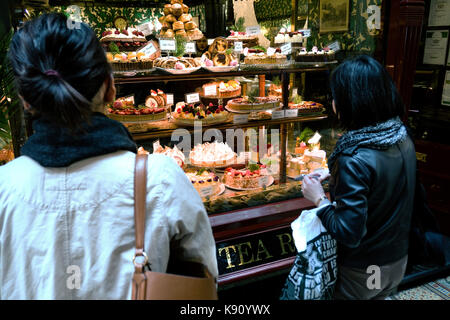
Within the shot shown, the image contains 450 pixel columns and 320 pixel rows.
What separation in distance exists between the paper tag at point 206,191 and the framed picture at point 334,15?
6.04 ft

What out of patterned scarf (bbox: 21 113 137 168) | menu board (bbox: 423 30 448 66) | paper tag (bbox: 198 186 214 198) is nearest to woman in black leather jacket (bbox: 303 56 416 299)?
patterned scarf (bbox: 21 113 137 168)

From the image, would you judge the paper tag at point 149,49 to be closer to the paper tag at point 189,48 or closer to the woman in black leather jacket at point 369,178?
the paper tag at point 189,48

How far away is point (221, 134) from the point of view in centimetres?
320

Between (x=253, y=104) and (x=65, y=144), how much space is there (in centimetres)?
213

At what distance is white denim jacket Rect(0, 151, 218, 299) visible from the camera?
0.94 m

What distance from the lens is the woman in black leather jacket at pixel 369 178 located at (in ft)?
4.94

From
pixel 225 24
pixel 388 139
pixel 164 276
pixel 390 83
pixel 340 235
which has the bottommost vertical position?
pixel 340 235

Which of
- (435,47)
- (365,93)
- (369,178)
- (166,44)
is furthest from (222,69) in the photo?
(435,47)

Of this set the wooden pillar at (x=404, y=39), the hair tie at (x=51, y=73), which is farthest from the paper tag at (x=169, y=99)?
the hair tie at (x=51, y=73)

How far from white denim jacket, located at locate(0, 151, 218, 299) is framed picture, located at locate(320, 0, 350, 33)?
2762 millimetres

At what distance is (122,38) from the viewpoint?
108 inches

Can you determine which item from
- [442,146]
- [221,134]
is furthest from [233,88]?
[442,146]

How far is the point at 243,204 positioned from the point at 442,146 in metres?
2.30

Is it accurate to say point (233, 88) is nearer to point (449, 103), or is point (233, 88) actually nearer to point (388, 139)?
point (388, 139)
